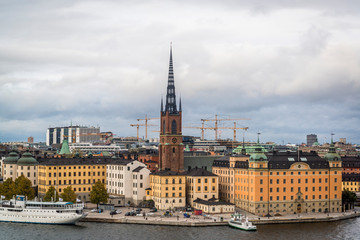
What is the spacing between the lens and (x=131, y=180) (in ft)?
485

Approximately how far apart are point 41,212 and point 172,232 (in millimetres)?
30782

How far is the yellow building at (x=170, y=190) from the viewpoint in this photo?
138000 millimetres

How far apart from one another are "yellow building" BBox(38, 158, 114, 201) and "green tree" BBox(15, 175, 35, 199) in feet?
19.3

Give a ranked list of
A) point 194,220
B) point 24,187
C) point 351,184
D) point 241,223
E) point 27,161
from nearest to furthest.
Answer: point 241,223 → point 194,220 → point 24,187 → point 27,161 → point 351,184

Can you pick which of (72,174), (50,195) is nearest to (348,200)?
(72,174)

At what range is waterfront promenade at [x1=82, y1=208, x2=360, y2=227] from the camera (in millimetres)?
121812

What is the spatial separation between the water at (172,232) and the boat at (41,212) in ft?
8.13

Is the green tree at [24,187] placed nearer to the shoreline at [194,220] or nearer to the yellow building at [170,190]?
the shoreline at [194,220]

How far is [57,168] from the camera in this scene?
6048 inches

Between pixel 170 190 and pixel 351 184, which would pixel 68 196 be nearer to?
pixel 170 190

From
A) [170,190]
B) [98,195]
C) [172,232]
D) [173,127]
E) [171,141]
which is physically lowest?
[172,232]

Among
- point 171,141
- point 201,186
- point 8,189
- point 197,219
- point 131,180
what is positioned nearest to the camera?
point 197,219

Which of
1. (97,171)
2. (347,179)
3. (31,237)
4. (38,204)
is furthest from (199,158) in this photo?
(31,237)

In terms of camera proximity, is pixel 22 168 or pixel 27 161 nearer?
pixel 22 168
